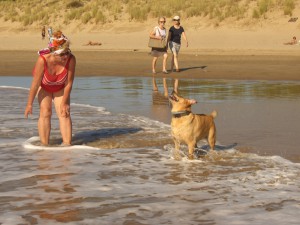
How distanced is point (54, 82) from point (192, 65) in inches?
505

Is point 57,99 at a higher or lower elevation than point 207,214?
higher

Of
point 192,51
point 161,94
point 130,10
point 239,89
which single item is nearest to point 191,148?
point 161,94

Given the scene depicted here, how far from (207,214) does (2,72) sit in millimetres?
15371

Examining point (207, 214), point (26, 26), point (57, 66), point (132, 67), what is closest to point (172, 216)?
point (207, 214)

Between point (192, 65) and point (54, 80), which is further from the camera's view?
point (192, 65)

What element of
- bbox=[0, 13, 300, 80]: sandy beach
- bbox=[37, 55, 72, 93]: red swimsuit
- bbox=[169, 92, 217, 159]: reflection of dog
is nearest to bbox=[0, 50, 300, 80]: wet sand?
bbox=[0, 13, 300, 80]: sandy beach

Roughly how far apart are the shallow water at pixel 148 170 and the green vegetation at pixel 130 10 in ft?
63.1

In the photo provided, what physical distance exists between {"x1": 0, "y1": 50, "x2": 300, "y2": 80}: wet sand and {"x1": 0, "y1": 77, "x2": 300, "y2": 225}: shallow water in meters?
5.67

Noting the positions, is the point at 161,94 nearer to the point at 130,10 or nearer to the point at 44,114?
the point at 44,114

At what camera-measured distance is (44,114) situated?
8.71 meters

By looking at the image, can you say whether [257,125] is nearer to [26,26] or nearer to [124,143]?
[124,143]

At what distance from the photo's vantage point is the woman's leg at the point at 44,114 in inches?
340

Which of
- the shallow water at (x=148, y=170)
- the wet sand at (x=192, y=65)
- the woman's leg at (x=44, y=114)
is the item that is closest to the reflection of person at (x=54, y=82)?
the woman's leg at (x=44, y=114)

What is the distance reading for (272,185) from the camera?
6.60 metres
